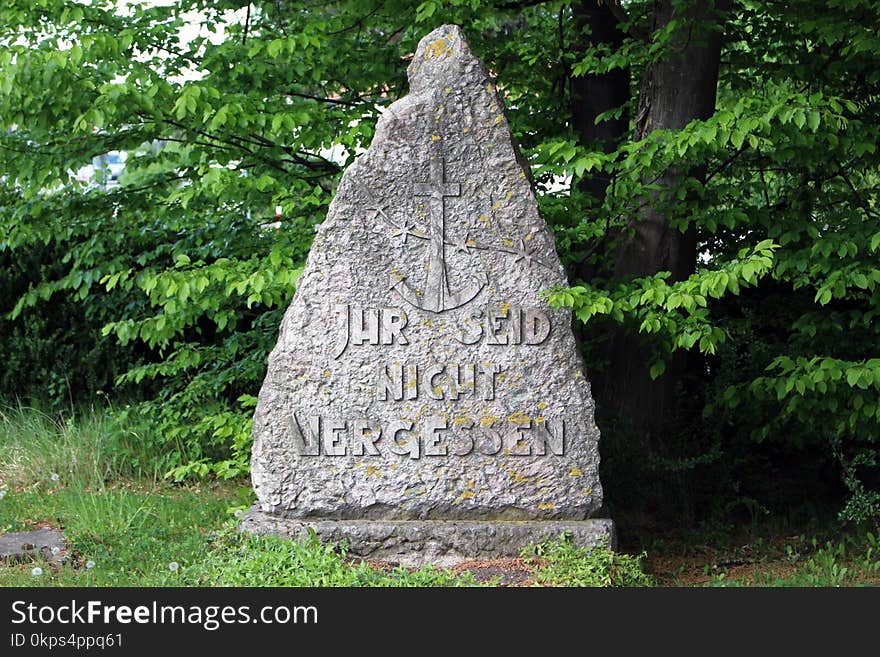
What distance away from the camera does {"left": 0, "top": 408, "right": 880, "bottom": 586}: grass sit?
490 centimetres

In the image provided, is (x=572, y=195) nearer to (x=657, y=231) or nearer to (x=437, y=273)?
(x=657, y=231)

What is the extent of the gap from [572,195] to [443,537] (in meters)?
2.14

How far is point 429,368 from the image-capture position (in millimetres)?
5223

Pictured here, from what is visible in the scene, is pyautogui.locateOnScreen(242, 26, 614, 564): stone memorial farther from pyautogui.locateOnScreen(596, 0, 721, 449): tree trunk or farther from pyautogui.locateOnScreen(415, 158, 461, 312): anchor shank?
pyautogui.locateOnScreen(596, 0, 721, 449): tree trunk

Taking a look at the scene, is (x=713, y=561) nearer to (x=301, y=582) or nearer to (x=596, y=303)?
(x=596, y=303)

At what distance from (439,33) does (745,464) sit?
3.71 metres

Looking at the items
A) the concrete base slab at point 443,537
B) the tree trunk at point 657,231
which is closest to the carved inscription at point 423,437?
the concrete base slab at point 443,537

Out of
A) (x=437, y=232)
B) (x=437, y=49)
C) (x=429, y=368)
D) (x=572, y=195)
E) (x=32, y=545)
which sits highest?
(x=437, y=49)

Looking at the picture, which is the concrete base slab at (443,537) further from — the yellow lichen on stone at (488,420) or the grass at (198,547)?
the yellow lichen on stone at (488,420)

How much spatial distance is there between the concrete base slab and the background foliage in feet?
3.45

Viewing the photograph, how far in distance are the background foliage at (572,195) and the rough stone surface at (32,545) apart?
95cm

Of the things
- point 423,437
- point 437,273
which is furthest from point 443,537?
point 437,273

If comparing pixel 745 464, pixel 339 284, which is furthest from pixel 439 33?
pixel 745 464

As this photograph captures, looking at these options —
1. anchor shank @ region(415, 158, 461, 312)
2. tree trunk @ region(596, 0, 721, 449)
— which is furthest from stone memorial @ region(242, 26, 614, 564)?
tree trunk @ region(596, 0, 721, 449)
